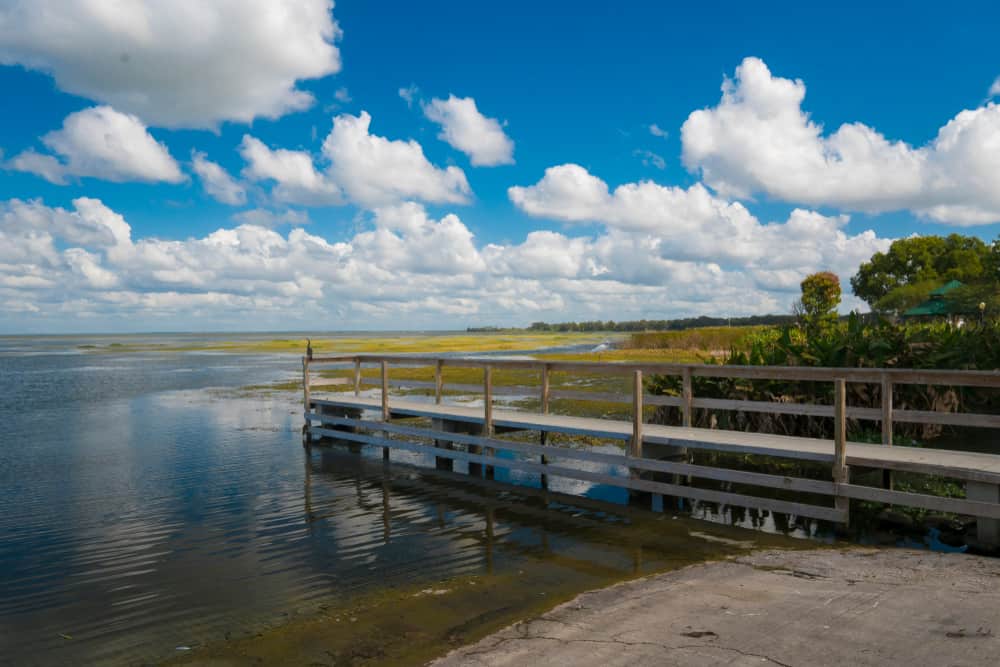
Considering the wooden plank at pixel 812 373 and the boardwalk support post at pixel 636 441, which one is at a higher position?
the wooden plank at pixel 812 373

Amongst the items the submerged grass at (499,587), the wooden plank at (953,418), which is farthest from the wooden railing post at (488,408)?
the wooden plank at (953,418)

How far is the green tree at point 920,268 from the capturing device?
71.0 meters

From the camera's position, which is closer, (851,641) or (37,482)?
(851,641)

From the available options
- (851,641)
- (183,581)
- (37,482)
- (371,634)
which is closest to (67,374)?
(37,482)

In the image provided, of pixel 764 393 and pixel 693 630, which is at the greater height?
pixel 764 393

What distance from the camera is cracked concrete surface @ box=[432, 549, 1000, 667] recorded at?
498cm

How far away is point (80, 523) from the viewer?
33.7 ft

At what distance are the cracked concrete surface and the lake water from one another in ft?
2.85

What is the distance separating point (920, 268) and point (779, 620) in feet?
290

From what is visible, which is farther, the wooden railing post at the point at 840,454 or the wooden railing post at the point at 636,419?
the wooden railing post at the point at 636,419

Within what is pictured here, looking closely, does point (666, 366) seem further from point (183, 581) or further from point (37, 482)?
point (37, 482)

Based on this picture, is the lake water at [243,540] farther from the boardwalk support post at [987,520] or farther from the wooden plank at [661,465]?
the boardwalk support post at [987,520]

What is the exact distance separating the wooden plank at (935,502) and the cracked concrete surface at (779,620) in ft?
2.00

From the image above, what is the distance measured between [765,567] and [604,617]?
231 centimetres
